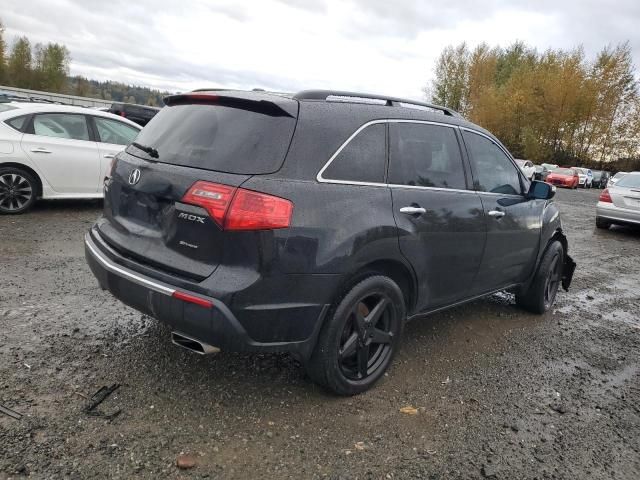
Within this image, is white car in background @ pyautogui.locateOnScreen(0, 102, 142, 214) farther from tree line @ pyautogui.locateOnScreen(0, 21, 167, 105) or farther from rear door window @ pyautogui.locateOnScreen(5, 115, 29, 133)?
tree line @ pyautogui.locateOnScreen(0, 21, 167, 105)

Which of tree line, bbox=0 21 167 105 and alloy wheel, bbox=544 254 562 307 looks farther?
tree line, bbox=0 21 167 105

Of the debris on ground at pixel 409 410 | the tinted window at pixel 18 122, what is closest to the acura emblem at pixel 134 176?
the debris on ground at pixel 409 410

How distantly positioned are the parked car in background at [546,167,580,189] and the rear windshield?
35401 mm

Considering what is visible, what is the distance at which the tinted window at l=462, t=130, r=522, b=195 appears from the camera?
13.2 feet

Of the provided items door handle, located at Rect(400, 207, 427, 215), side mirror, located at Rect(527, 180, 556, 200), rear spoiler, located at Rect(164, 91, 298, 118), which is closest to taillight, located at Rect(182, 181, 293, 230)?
rear spoiler, located at Rect(164, 91, 298, 118)

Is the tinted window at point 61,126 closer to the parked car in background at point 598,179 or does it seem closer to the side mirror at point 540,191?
the side mirror at point 540,191

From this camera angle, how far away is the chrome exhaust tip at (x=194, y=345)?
2639 mm

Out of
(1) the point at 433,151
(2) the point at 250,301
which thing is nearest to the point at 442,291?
(1) the point at 433,151

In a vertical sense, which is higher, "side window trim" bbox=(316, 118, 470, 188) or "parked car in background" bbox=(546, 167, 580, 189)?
"side window trim" bbox=(316, 118, 470, 188)

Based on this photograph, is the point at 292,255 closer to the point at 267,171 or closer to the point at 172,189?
the point at 267,171

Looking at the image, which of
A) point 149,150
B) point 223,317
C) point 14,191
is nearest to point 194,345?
point 223,317

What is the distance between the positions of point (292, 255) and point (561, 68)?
5727cm

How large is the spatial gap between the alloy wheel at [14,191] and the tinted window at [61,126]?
717mm

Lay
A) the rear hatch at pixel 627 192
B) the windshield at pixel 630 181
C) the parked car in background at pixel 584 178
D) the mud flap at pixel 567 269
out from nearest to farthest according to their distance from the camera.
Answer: the mud flap at pixel 567 269, the rear hatch at pixel 627 192, the windshield at pixel 630 181, the parked car in background at pixel 584 178
